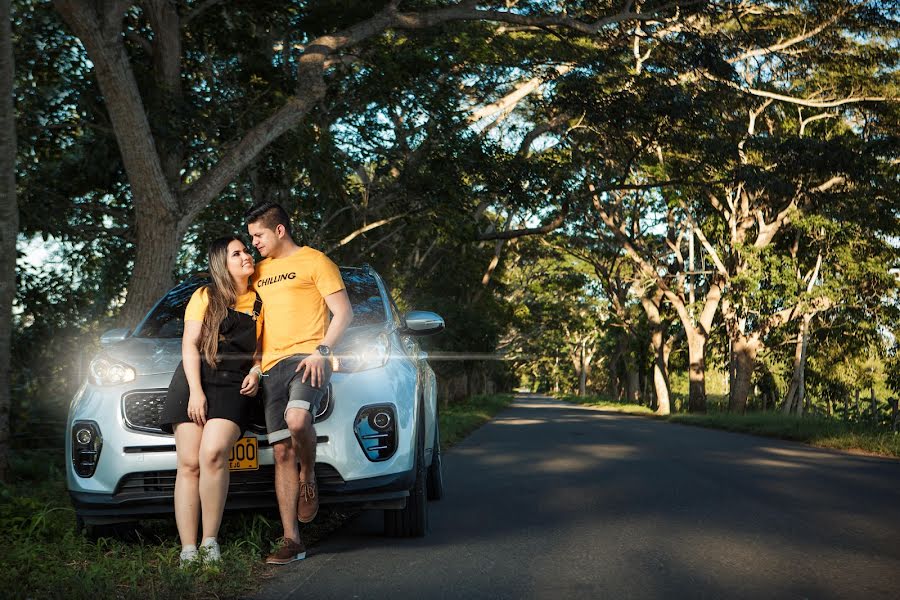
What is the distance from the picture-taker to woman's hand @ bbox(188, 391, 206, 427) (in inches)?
190

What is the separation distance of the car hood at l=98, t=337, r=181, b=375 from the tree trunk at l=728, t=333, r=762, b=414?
81.6 feet

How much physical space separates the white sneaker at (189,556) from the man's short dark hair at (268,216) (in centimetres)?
172

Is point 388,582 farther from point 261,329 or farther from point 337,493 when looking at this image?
point 261,329

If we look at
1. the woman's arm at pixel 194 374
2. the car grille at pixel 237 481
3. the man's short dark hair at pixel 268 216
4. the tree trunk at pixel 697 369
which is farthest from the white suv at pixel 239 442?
the tree trunk at pixel 697 369

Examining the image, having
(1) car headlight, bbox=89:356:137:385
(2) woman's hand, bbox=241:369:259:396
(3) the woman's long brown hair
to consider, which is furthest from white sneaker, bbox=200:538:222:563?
(1) car headlight, bbox=89:356:137:385

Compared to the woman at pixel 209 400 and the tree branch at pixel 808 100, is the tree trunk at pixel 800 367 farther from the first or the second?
the woman at pixel 209 400

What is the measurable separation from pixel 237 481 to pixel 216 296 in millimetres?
1003

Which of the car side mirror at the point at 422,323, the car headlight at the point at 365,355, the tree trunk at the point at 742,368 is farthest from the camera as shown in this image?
the tree trunk at the point at 742,368

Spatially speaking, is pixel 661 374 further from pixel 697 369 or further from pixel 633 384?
pixel 633 384

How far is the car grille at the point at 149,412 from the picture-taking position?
16.9 ft

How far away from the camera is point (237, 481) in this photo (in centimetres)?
516

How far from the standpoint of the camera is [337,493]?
5.20m

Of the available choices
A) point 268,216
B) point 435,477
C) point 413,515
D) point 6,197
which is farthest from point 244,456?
point 6,197

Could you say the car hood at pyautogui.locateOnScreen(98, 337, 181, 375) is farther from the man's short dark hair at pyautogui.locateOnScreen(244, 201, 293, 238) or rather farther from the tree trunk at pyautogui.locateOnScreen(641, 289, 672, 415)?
the tree trunk at pyautogui.locateOnScreen(641, 289, 672, 415)
